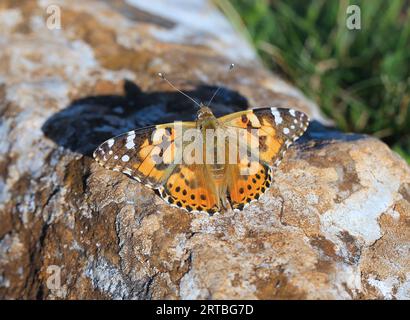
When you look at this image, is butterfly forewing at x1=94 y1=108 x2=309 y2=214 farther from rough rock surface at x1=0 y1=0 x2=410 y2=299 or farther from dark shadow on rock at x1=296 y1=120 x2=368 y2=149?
dark shadow on rock at x1=296 y1=120 x2=368 y2=149

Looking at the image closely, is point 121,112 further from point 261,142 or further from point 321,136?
point 321,136

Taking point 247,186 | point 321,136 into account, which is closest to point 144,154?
point 247,186

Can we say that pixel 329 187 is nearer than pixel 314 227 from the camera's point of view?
No

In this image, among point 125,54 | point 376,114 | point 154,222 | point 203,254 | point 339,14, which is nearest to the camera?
point 203,254

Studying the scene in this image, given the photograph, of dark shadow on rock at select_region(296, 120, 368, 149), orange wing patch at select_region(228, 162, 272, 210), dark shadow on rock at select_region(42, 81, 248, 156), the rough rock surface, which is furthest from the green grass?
orange wing patch at select_region(228, 162, 272, 210)

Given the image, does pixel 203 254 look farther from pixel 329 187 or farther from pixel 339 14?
pixel 339 14
